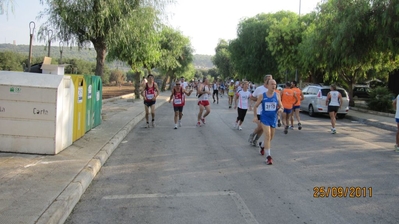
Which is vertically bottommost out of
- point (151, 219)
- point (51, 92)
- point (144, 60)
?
point (151, 219)

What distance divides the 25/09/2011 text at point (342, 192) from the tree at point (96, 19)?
8.30m

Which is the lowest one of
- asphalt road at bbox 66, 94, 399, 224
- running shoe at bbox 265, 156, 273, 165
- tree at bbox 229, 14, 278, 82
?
asphalt road at bbox 66, 94, 399, 224

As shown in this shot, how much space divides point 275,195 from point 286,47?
26914mm

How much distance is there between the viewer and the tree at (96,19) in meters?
11.6

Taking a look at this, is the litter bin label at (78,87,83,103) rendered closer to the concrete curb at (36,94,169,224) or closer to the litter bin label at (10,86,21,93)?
the concrete curb at (36,94,169,224)

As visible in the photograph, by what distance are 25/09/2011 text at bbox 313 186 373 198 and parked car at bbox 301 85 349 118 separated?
13.1 metres

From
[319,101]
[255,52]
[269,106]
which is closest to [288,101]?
[269,106]

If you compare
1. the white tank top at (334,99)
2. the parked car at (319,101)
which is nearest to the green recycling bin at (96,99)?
the white tank top at (334,99)

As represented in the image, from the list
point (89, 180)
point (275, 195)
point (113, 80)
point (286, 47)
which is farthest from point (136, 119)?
point (113, 80)

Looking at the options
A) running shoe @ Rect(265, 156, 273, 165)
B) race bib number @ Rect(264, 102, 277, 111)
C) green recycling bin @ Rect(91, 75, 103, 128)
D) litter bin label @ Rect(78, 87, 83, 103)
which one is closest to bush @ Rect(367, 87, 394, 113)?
race bib number @ Rect(264, 102, 277, 111)

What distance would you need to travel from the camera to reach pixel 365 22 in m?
18.6

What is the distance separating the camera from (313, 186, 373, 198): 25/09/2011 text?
5.64 m

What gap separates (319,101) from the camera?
18.7 meters

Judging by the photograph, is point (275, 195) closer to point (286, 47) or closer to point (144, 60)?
point (144, 60)
